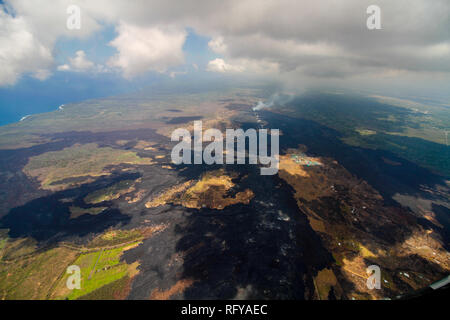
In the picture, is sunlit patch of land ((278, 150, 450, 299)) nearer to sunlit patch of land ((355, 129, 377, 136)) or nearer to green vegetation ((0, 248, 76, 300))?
green vegetation ((0, 248, 76, 300))

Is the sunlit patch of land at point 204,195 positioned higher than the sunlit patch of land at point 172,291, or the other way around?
the sunlit patch of land at point 204,195

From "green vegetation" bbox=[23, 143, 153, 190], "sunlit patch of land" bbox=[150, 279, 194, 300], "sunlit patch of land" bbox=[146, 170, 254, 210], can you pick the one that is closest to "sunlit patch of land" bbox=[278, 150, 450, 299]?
"sunlit patch of land" bbox=[146, 170, 254, 210]

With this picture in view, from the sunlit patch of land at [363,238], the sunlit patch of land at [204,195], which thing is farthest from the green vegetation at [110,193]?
the sunlit patch of land at [363,238]

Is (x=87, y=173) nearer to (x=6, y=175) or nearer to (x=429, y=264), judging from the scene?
(x=6, y=175)

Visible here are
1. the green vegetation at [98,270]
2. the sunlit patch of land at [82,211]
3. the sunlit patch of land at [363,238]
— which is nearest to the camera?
the green vegetation at [98,270]

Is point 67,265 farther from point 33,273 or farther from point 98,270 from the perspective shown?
point 98,270

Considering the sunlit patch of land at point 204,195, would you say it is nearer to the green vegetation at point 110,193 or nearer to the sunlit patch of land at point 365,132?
the green vegetation at point 110,193
